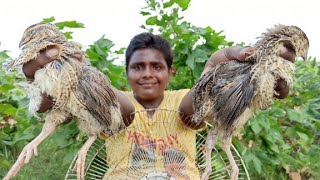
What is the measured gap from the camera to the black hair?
8.16 ft

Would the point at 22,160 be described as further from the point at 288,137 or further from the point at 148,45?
the point at 288,137

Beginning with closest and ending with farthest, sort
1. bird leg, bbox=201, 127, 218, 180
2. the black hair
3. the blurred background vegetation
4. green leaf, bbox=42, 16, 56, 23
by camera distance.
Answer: bird leg, bbox=201, 127, 218, 180
the black hair
green leaf, bbox=42, 16, 56, 23
the blurred background vegetation

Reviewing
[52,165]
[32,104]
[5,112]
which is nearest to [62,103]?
[32,104]

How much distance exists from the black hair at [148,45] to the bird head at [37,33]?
22.7 inches

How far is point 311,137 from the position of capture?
381 centimetres

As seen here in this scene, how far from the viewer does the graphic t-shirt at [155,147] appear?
7.78ft

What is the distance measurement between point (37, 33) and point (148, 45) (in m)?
0.65

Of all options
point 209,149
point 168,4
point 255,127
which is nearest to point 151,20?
point 168,4

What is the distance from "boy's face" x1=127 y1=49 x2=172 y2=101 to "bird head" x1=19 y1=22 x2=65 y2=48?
56cm

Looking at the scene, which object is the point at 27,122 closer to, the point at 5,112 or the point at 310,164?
the point at 5,112

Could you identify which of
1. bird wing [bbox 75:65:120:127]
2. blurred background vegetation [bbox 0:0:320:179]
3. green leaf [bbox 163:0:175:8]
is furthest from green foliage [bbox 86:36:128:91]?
bird wing [bbox 75:65:120:127]

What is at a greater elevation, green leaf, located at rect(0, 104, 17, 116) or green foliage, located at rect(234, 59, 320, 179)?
green leaf, located at rect(0, 104, 17, 116)

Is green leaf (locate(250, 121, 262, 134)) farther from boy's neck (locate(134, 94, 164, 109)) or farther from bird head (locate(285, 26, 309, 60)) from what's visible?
bird head (locate(285, 26, 309, 60))

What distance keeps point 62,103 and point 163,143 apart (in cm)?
→ 60
